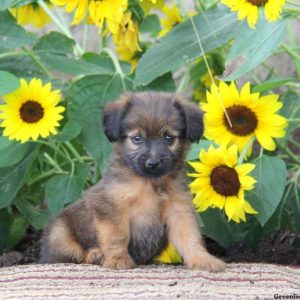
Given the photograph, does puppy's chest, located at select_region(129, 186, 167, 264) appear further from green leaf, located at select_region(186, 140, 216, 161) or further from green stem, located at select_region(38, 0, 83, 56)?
green stem, located at select_region(38, 0, 83, 56)

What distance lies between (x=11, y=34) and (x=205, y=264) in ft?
6.39

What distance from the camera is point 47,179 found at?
6.04 meters

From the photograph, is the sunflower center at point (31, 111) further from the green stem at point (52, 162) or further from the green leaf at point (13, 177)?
the green stem at point (52, 162)

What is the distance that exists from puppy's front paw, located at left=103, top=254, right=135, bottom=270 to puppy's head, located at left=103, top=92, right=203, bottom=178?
0.43 meters

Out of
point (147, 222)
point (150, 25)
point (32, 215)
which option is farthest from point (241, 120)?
point (32, 215)

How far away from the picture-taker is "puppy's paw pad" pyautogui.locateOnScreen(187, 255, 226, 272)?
456cm

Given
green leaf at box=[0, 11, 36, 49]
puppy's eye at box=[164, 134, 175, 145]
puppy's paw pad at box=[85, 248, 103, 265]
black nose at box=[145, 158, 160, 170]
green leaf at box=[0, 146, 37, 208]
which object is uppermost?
green leaf at box=[0, 11, 36, 49]

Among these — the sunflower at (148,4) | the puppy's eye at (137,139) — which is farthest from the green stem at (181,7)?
the puppy's eye at (137,139)

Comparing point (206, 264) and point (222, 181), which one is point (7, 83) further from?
point (206, 264)

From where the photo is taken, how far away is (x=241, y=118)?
5.16m

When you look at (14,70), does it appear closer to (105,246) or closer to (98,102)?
(98,102)

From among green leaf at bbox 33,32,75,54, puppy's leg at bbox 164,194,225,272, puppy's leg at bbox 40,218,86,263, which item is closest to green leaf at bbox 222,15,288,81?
puppy's leg at bbox 164,194,225,272

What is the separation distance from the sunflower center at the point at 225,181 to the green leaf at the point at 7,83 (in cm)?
115

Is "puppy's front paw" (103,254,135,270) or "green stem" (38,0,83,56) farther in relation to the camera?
"green stem" (38,0,83,56)
